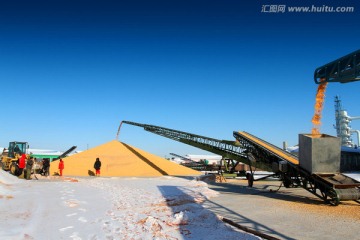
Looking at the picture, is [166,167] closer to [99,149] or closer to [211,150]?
[211,150]

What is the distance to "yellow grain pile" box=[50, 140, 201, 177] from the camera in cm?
2612

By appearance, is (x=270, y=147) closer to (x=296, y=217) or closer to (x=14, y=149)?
(x=296, y=217)

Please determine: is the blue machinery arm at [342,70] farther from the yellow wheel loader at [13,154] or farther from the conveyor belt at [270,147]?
the yellow wheel loader at [13,154]

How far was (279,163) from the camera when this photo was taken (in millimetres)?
13938

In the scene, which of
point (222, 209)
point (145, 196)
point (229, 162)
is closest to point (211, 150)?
point (229, 162)

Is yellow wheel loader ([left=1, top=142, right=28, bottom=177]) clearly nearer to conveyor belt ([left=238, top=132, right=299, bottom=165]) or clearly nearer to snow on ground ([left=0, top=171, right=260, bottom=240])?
snow on ground ([left=0, top=171, right=260, bottom=240])

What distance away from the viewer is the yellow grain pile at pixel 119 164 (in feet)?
85.7

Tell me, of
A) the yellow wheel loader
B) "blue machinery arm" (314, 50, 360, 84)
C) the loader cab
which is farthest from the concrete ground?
the loader cab

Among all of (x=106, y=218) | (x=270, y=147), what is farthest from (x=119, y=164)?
(x=106, y=218)

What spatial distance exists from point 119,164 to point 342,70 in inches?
775

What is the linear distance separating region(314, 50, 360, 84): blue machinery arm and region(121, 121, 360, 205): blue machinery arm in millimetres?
4821

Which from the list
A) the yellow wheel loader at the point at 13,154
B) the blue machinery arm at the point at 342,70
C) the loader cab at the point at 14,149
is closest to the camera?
the blue machinery arm at the point at 342,70

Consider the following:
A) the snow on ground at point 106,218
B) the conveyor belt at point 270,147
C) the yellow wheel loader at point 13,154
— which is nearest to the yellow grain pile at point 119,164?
the yellow wheel loader at point 13,154

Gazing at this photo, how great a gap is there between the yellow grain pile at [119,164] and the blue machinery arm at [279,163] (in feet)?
9.83
